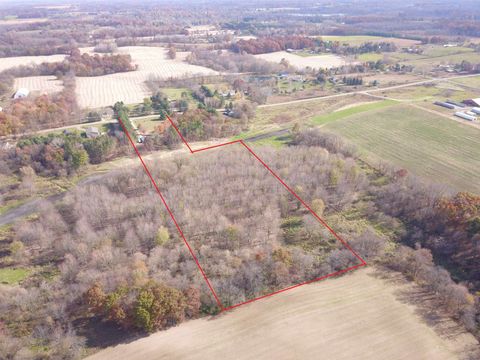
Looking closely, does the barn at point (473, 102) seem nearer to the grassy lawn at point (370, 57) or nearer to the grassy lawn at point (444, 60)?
the grassy lawn at point (444, 60)

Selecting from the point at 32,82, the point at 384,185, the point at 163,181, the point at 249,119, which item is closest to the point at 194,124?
the point at 249,119

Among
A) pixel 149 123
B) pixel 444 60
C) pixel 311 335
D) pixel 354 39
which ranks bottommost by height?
pixel 311 335

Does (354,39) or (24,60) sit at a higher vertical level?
(354,39)

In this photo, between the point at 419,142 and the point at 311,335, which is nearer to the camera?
the point at 311,335

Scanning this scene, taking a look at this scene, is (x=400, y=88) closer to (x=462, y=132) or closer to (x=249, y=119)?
(x=462, y=132)

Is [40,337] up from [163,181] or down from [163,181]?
down

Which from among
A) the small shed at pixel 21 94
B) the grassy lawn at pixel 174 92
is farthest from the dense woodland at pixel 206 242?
the small shed at pixel 21 94

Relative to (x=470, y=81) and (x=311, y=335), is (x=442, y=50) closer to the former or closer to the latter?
→ (x=470, y=81)

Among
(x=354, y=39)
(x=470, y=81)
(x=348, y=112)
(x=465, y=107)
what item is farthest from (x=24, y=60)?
(x=470, y=81)
